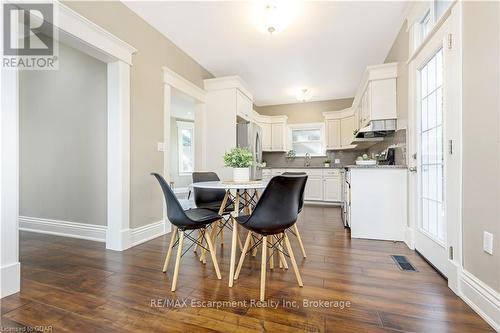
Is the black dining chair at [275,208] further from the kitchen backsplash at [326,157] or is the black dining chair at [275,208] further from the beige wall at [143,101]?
the kitchen backsplash at [326,157]

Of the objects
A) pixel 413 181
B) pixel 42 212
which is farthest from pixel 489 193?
pixel 42 212

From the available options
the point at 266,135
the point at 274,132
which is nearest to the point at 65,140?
the point at 266,135

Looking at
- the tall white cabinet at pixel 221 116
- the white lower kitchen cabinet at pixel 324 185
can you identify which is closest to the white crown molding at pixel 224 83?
the tall white cabinet at pixel 221 116

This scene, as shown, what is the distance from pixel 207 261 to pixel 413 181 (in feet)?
7.85

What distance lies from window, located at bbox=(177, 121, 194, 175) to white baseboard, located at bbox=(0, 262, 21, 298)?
653 cm

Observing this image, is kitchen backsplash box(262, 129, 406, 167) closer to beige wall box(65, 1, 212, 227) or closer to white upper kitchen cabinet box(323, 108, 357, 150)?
white upper kitchen cabinet box(323, 108, 357, 150)

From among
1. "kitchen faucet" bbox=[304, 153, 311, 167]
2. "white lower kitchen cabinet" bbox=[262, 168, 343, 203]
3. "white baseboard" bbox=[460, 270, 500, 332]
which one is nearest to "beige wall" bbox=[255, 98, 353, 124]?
"kitchen faucet" bbox=[304, 153, 311, 167]

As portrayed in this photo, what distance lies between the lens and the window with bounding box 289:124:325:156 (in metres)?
6.58

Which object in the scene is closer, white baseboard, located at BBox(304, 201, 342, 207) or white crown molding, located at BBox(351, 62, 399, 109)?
white crown molding, located at BBox(351, 62, 399, 109)

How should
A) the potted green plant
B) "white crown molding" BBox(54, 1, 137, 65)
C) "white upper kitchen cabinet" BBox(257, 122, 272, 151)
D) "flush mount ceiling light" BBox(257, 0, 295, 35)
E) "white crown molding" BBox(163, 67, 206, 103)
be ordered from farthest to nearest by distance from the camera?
"white upper kitchen cabinet" BBox(257, 122, 272, 151) < "white crown molding" BBox(163, 67, 206, 103) < "flush mount ceiling light" BBox(257, 0, 295, 35) < the potted green plant < "white crown molding" BBox(54, 1, 137, 65)

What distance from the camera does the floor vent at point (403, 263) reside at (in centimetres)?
208

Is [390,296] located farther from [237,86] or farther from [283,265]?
[237,86]

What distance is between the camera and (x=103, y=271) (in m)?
2.06

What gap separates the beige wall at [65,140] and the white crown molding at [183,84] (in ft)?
2.51
